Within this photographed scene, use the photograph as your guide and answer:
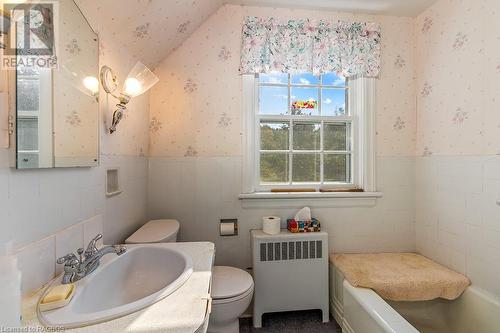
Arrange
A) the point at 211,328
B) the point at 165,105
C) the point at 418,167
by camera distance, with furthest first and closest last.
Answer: the point at 418,167
the point at 165,105
the point at 211,328

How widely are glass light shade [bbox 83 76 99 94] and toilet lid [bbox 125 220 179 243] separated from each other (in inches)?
33.1

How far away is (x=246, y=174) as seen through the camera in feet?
6.39

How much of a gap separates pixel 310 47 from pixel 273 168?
1.07 metres

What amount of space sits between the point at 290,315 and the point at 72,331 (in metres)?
1.69

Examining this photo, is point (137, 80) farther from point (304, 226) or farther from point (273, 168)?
point (304, 226)

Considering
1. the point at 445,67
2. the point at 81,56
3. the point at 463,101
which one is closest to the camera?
the point at 81,56

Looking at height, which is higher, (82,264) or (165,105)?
(165,105)

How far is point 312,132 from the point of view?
Answer: 212 centimetres

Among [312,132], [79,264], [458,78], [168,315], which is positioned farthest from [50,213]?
[458,78]

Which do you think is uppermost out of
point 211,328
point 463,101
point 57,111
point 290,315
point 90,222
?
point 463,101

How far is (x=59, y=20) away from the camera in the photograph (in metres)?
0.89

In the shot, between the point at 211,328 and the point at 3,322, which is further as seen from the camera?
the point at 211,328

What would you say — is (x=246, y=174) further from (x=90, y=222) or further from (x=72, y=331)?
(x=72, y=331)

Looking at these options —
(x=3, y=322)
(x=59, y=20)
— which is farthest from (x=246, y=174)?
(x=3, y=322)
